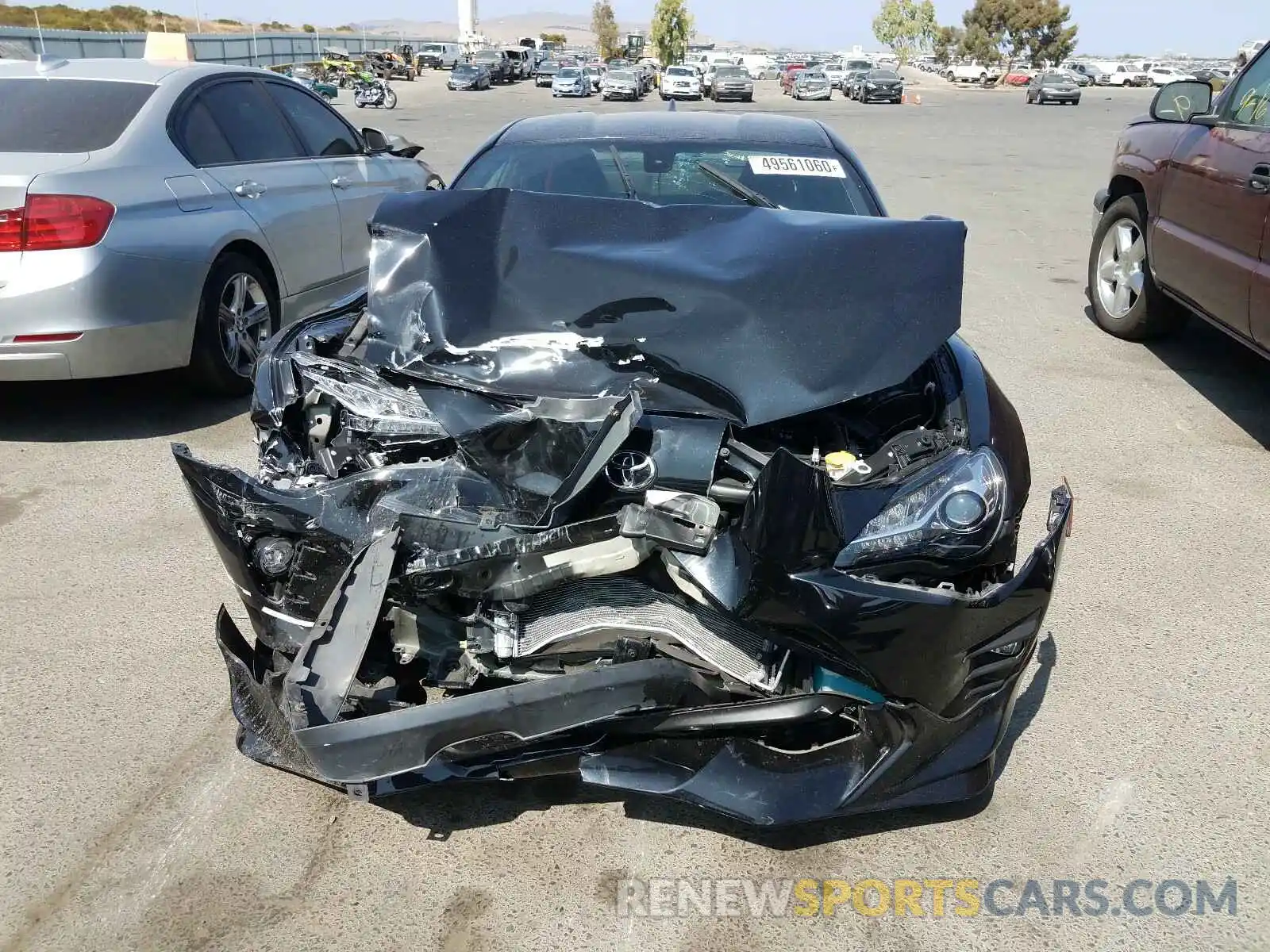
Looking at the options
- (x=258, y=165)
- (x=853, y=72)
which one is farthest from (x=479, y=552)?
(x=853, y=72)

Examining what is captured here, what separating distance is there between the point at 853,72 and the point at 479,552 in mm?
55301

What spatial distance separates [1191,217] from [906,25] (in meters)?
116

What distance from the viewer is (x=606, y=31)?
98.2m

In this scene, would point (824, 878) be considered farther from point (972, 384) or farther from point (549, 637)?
point (972, 384)

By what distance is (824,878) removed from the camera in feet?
8.48

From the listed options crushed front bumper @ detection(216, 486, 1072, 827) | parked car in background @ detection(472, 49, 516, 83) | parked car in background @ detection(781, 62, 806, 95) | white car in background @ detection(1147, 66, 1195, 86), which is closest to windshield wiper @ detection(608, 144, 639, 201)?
crushed front bumper @ detection(216, 486, 1072, 827)

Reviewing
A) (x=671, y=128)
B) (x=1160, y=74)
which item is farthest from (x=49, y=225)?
(x=1160, y=74)

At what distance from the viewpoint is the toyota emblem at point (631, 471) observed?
8.13ft

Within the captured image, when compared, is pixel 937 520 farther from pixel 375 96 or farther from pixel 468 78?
pixel 468 78

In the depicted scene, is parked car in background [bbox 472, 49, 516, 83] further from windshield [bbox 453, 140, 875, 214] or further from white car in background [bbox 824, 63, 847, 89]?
windshield [bbox 453, 140, 875, 214]

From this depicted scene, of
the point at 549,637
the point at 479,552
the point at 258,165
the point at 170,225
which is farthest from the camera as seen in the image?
the point at 258,165

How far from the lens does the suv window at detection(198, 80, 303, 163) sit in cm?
589

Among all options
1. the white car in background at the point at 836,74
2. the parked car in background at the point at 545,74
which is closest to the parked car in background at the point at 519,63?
the parked car in background at the point at 545,74

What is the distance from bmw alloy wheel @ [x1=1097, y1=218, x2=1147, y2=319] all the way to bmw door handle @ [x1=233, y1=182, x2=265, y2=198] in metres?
5.46
